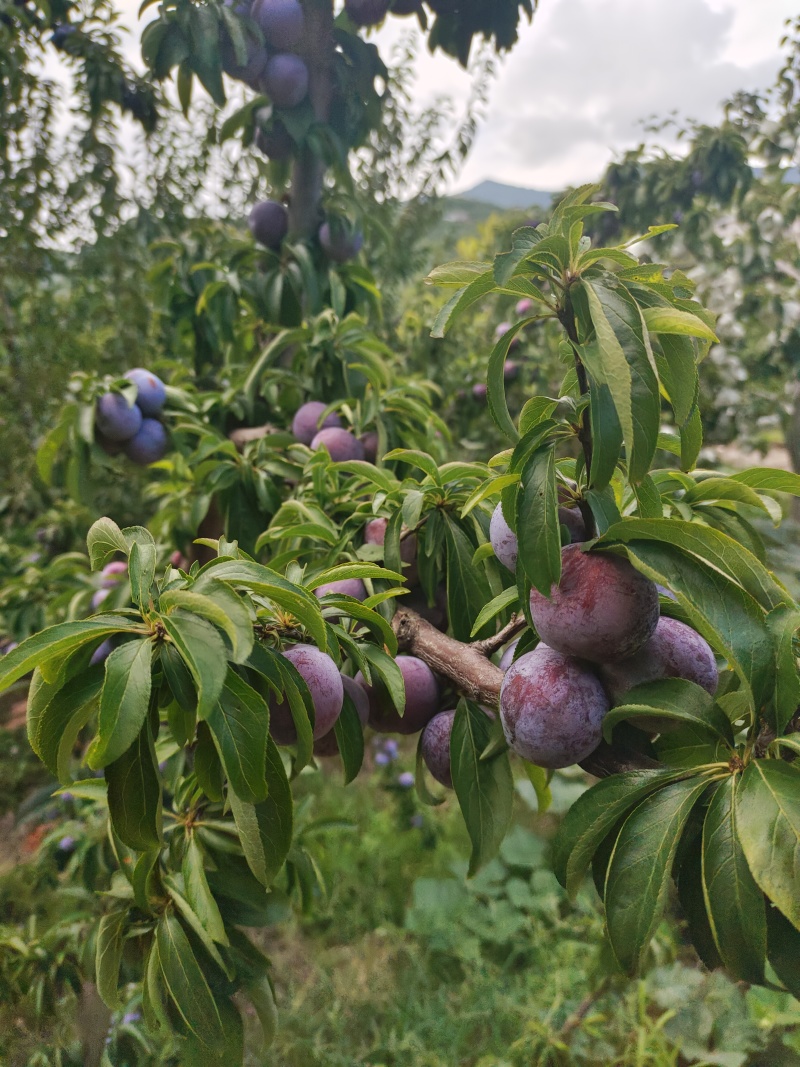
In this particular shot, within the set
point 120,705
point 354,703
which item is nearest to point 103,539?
point 120,705

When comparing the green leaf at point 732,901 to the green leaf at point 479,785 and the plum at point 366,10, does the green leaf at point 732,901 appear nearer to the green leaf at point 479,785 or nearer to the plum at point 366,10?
Answer: the green leaf at point 479,785

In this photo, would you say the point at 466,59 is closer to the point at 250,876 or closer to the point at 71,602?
the point at 71,602

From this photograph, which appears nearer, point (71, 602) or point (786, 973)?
point (786, 973)

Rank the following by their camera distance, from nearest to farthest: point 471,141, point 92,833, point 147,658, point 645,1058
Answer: point 147,658, point 92,833, point 645,1058, point 471,141

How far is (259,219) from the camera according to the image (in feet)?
4.57

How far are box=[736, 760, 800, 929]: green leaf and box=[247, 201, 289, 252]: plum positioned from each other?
136cm

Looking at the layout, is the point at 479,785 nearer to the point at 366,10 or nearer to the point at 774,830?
the point at 774,830

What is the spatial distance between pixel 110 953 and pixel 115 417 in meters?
0.78

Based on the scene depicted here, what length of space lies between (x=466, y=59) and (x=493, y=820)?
1.46 m

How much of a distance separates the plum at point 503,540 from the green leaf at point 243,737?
0.22 meters

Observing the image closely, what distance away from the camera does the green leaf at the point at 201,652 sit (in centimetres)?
35

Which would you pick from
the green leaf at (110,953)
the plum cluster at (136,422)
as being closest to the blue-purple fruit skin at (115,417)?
the plum cluster at (136,422)

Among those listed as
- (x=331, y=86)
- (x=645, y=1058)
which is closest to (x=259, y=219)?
(x=331, y=86)

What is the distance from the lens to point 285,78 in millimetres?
1220
